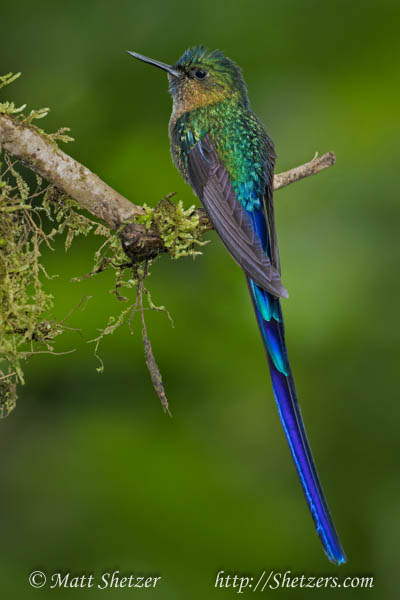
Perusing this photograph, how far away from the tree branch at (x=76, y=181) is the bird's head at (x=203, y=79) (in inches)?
39.8

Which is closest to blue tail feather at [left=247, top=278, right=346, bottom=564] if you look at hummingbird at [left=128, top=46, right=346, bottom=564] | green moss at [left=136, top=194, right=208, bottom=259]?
hummingbird at [left=128, top=46, right=346, bottom=564]

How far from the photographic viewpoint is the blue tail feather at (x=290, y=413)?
2.71 metres

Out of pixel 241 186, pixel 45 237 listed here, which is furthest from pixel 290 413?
pixel 45 237

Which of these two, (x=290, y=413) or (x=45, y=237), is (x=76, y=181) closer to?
(x=45, y=237)

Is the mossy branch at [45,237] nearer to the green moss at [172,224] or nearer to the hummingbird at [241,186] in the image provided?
the green moss at [172,224]

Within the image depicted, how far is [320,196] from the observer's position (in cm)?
426

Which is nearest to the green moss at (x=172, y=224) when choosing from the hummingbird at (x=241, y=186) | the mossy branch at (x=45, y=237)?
the mossy branch at (x=45, y=237)

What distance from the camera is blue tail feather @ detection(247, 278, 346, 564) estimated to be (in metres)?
2.71

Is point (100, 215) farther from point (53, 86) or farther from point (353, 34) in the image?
point (353, 34)

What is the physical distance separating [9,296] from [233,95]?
142 cm

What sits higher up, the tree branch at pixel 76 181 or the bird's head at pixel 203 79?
the bird's head at pixel 203 79

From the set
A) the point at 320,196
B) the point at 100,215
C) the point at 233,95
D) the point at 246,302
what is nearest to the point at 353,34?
the point at 320,196

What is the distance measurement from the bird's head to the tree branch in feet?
3.32

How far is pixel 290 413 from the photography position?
2877 mm
